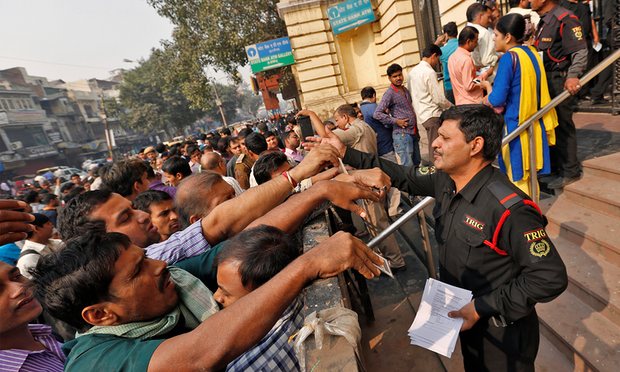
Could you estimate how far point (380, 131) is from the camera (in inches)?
203

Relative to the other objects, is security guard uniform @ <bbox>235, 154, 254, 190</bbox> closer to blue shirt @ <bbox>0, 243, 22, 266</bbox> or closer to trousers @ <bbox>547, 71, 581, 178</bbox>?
blue shirt @ <bbox>0, 243, 22, 266</bbox>

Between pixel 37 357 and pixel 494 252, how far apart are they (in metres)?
2.41

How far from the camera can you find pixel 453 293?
1566 millimetres


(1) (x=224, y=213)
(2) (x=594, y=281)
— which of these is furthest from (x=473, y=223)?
(2) (x=594, y=281)

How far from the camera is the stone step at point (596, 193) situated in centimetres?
275

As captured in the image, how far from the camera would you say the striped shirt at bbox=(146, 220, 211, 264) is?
1.74m

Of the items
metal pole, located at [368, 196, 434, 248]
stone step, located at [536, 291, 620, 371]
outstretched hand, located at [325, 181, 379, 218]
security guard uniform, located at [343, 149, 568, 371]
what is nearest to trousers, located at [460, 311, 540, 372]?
security guard uniform, located at [343, 149, 568, 371]

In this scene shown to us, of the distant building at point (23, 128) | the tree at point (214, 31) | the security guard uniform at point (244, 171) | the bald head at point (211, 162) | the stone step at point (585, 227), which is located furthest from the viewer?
the distant building at point (23, 128)

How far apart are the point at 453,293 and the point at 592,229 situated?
2.12 metres

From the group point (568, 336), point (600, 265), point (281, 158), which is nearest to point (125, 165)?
point (281, 158)

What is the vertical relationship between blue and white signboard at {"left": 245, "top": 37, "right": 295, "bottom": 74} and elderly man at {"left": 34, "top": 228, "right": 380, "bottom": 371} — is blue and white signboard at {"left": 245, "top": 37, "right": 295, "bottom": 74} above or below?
above

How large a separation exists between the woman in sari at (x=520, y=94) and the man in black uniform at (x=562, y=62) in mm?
251

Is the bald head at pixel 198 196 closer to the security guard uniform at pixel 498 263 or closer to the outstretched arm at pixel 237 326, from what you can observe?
the outstretched arm at pixel 237 326

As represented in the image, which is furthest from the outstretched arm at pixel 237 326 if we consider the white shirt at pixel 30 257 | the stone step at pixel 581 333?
the white shirt at pixel 30 257
